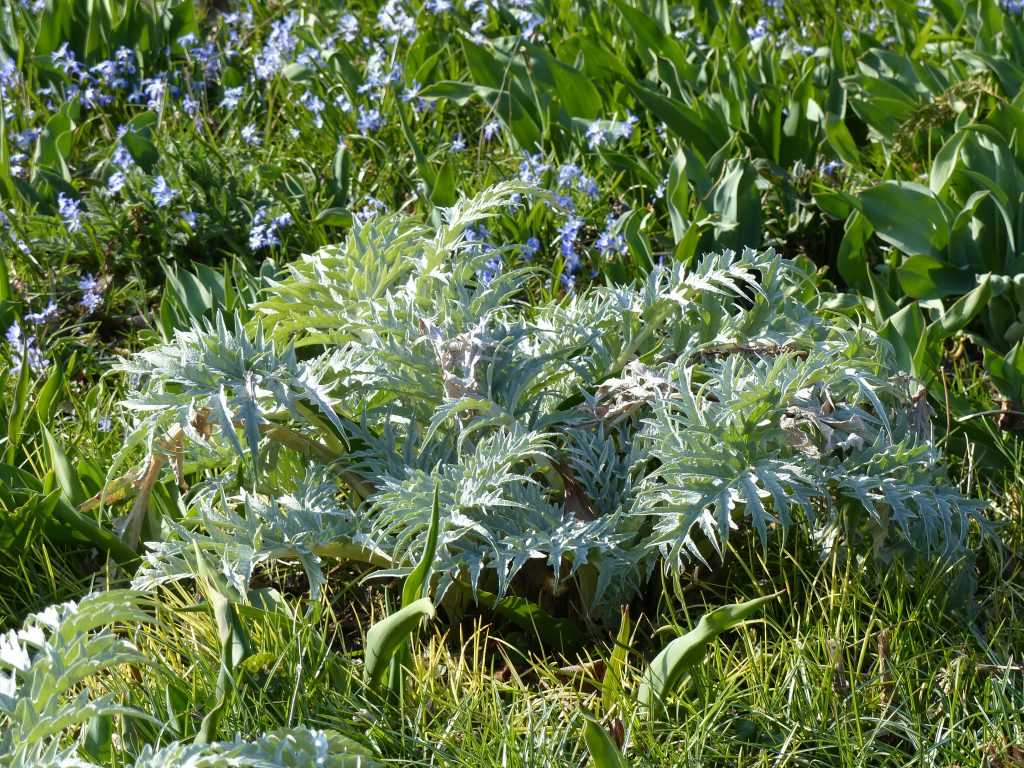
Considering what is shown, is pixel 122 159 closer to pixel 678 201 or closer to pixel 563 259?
pixel 563 259

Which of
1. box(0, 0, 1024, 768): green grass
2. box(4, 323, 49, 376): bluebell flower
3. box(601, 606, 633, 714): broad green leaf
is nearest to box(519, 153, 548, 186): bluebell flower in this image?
box(0, 0, 1024, 768): green grass

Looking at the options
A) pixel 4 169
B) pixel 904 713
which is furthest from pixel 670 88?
pixel 904 713

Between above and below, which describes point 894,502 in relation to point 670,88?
below

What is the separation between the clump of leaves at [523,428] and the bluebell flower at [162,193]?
0.99m

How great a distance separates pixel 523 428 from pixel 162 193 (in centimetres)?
156

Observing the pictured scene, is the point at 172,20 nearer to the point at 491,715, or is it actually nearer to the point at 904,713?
the point at 491,715

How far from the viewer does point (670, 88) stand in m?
3.34

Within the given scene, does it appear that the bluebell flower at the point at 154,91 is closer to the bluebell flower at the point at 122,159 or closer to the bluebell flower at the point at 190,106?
the bluebell flower at the point at 190,106

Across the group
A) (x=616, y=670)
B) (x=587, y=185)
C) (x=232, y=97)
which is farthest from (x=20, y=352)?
(x=616, y=670)

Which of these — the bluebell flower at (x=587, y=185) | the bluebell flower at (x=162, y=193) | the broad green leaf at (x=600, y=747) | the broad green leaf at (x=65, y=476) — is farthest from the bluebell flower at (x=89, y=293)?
the broad green leaf at (x=600, y=747)

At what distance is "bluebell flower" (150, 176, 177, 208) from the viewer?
3064 mm

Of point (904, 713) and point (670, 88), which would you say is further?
point (670, 88)

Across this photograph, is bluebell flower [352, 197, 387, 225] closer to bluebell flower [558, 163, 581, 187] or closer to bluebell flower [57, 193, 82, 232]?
bluebell flower [558, 163, 581, 187]

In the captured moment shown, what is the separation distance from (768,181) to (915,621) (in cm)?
149
